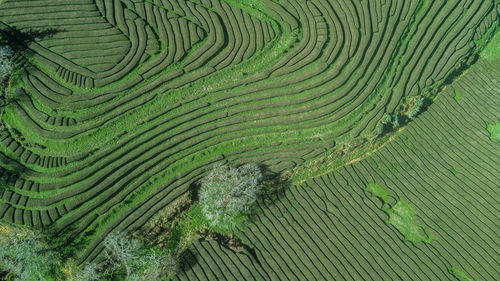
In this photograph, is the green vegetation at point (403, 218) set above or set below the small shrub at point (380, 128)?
below

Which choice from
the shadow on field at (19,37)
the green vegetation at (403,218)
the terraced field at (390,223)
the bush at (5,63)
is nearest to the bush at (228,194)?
the terraced field at (390,223)

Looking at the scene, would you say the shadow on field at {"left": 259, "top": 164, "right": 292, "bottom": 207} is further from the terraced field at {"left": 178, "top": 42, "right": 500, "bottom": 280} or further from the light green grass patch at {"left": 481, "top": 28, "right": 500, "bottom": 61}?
the light green grass patch at {"left": 481, "top": 28, "right": 500, "bottom": 61}

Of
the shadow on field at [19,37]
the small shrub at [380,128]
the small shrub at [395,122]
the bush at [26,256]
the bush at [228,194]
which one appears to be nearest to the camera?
the bush at [26,256]

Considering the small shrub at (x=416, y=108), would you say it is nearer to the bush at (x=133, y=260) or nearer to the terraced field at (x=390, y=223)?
the terraced field at (x=390, y=223)

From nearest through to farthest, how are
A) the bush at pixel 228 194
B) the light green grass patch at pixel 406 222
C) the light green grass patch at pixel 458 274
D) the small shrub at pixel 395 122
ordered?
the bush at pixel 228 194, the light green grass patch at pixel 458 274, the light green grass patch at pixel 406 222, the small shrub at pixel 395 122

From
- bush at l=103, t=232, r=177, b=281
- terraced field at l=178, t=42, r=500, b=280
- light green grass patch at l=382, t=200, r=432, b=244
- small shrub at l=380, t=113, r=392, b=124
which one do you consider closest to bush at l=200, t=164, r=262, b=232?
terraced field at l=178, t=42, r=500, b=280

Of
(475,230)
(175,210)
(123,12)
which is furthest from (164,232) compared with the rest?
(475,230)

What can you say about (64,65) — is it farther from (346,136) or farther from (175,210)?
(346,136)
